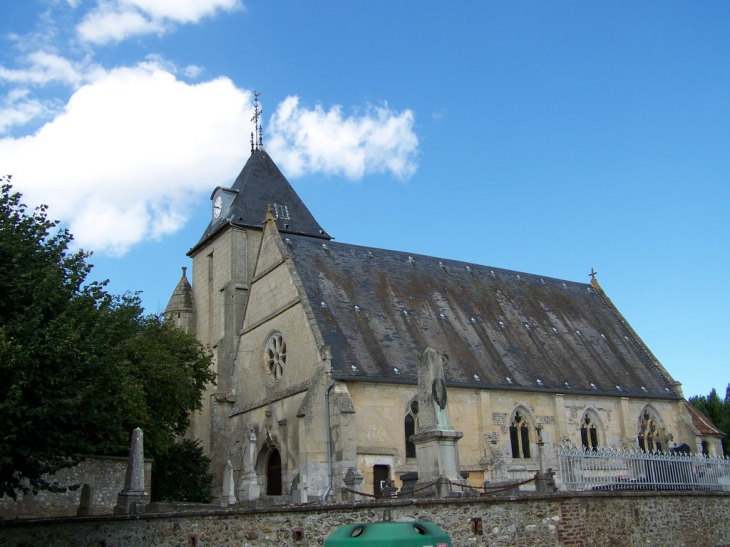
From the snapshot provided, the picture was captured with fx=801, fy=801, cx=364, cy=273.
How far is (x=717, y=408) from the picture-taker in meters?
41.4

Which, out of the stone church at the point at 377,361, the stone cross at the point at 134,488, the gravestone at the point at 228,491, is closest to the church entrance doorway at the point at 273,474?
the stone church at the point at 377,361

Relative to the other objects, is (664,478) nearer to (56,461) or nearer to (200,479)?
(56,461)

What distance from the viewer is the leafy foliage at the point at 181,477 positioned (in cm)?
2636

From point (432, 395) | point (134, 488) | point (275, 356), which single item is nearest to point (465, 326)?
point (275, 356)

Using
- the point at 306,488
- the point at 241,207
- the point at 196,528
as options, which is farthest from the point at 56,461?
the point at 241,207

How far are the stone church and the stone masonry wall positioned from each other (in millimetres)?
5855

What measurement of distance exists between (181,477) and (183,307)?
9.31 metres

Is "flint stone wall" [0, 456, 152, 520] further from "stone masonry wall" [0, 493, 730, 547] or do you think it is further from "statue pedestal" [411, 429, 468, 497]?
"statue pedestal" [411, 429, 468, 497]

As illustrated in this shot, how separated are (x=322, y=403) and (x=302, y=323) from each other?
325 cm

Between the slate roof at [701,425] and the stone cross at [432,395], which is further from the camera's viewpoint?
the slate roof at [701,425]

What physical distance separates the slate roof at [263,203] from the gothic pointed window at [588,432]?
43.4 feet

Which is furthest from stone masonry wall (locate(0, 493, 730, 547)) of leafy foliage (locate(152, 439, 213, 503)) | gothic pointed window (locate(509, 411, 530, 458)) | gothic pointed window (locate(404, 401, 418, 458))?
leafy foliage (locate(152, 439, 213, 503))

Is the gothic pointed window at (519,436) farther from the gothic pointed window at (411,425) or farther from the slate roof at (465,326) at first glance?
the gothic pointed window at (411,425)

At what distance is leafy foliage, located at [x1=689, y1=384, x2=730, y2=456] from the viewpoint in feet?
130
